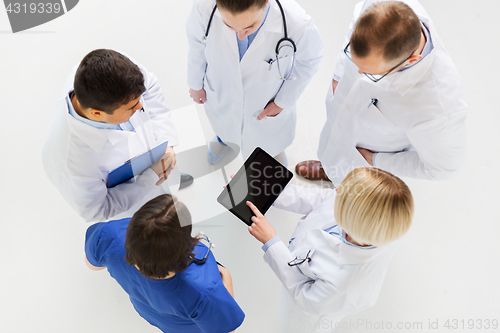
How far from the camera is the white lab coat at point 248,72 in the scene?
1520 millimetres

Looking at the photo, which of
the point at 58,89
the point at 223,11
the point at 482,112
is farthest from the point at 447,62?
the point at 58,89

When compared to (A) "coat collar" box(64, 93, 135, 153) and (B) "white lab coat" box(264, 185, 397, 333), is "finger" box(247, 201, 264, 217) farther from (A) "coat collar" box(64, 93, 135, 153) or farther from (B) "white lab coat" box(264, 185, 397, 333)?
(A) "coat collar" box(64, 93, 135, 153)

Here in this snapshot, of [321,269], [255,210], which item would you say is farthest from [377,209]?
[255,210]

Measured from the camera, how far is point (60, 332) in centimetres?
199

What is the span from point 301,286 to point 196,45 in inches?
45.7

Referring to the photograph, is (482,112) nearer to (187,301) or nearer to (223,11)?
(223,11)

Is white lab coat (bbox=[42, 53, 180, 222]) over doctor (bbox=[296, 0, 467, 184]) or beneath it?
beneath

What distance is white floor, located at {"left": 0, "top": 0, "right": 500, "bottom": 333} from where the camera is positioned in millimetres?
2053

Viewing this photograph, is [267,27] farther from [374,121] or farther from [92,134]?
[92,134]

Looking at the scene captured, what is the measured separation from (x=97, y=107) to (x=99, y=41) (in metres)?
1.82

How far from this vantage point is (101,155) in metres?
1.38

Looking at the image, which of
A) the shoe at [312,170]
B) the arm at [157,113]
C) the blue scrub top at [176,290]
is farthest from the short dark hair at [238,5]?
the shoe at [312,170]

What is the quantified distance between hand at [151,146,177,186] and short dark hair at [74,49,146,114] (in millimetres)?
404

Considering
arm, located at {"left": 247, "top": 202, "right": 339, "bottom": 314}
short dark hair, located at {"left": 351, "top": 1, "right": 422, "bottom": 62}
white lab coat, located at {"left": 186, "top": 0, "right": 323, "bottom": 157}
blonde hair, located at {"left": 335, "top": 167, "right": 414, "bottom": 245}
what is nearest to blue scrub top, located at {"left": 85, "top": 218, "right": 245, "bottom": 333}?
arm, located at {"left": 247, "top": 202, "right": 339, "bottom": 314}
